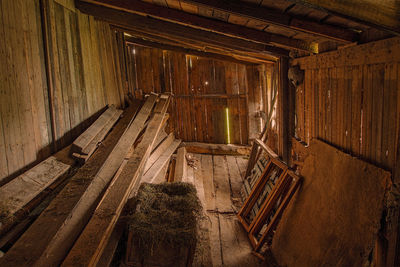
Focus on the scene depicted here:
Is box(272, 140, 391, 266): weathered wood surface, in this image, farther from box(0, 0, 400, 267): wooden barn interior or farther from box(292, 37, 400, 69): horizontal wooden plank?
box(292, 37, 400, 69): horizontal wooden plank

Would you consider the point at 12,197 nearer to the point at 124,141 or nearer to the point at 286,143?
the point at 124,141

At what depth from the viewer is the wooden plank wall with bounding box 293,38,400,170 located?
219cm

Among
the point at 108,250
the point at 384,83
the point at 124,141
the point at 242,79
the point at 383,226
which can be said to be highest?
the point at 242,79

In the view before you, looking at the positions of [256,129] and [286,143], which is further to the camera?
[256,129]

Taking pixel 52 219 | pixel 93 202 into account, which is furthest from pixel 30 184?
pixel 93 202

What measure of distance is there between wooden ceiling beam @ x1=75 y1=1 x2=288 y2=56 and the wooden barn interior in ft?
0.07

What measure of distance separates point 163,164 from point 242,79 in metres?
3.76

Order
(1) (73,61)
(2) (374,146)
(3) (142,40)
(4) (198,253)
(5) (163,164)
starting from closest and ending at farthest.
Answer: (2) (374,146)
(4) (198,253)
(1) (73,61)
(5) (163,164)
(3) (142,40)

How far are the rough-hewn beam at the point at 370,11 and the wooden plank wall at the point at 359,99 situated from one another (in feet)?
0.64

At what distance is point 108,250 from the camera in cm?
325

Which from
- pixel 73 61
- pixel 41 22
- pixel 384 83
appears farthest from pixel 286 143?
pixel 41 22

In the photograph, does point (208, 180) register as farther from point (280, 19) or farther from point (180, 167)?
point (280, 19)

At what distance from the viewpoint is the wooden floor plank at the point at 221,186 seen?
5582mm

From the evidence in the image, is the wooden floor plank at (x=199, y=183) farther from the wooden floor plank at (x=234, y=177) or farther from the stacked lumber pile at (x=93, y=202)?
the stacked lumber pile at (x=93, y=202)
